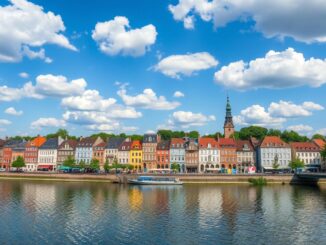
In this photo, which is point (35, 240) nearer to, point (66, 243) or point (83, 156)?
point (66, 243)

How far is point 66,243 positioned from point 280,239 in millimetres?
18953

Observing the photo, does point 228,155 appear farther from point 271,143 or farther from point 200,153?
point 271,143

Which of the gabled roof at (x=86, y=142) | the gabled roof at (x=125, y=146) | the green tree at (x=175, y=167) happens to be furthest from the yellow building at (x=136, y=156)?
the gabled roof at (x=86, y=142)

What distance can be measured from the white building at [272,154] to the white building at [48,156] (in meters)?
73.9

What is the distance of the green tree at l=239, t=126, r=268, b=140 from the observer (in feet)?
481

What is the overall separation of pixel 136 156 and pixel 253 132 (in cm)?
5747

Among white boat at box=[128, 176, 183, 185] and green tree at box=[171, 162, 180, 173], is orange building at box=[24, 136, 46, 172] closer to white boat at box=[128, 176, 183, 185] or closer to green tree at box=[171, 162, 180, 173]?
green tree at box=[171, 162, 180, 173]

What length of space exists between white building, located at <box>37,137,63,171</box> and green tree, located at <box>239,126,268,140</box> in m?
77.5

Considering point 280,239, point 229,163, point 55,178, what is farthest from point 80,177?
point 280,239

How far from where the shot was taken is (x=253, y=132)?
483ft

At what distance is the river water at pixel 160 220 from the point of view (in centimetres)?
3053

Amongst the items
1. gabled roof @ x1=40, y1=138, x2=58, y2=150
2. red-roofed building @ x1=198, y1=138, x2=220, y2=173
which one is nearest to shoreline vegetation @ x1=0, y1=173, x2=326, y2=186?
red-roofed building @ x1=198, y1=138, x2=220, y2=173

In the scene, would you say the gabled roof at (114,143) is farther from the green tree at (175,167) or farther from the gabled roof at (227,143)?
the gabled roof at (227,143)

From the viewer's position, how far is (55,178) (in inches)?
3708
